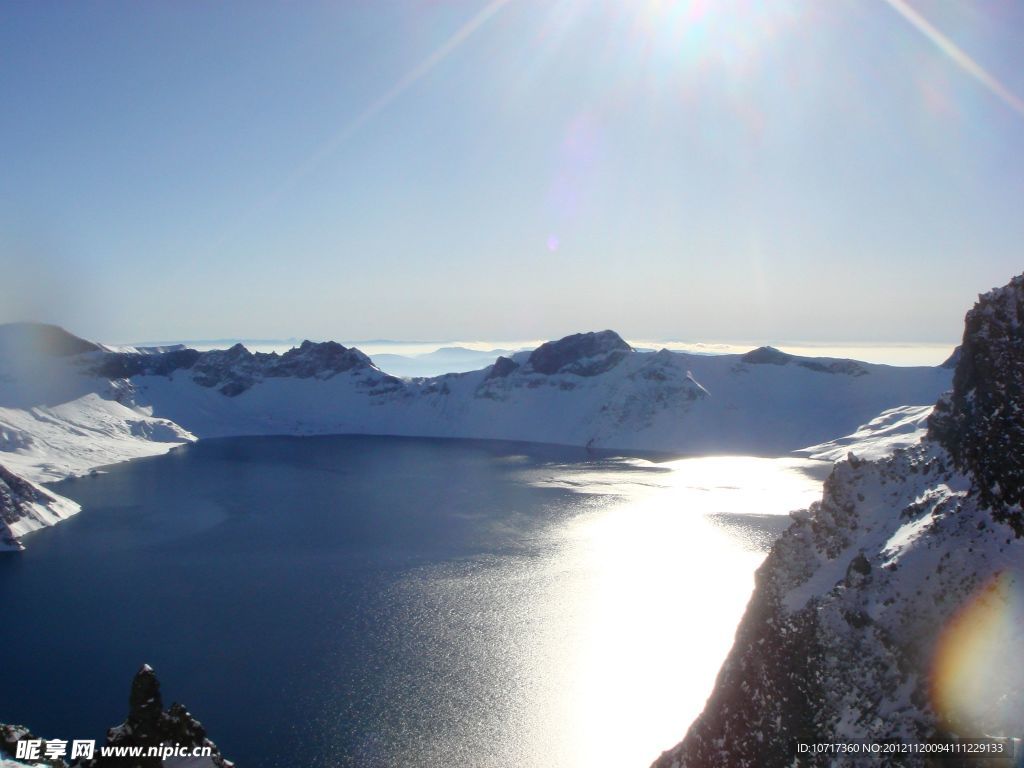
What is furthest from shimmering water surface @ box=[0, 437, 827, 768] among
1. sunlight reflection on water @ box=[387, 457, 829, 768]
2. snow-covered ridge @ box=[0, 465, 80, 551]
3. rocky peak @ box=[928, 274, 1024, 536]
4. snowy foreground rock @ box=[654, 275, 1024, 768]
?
rocky peak @ box=[928, 274, 1024, 536]

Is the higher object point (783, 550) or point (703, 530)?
point (783, 550)

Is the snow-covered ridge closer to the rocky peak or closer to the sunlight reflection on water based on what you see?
the sunlight reflection on water

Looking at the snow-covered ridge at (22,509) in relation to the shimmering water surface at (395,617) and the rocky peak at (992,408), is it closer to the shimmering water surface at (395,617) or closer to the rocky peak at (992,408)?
the shimmering water surface at (395,617)

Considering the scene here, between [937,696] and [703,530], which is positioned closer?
[937,696]

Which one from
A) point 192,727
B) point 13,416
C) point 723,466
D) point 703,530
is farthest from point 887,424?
point 13,416

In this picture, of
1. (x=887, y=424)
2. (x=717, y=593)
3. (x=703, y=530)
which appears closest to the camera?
(x=717, y=593)

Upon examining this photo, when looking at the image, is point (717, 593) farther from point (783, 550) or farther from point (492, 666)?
point (783, 550)

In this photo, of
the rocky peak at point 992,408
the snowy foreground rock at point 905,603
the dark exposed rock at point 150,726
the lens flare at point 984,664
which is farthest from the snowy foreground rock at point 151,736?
the rocky peak at point 992,408

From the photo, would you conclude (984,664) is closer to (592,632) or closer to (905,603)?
(905,603)
